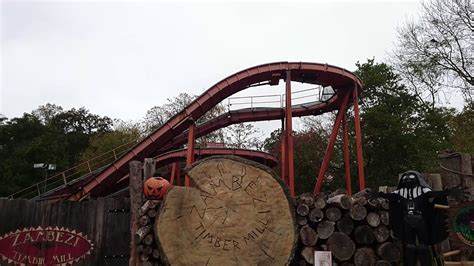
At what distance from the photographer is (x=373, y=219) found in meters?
5.49

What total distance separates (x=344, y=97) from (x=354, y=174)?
25.6 feet

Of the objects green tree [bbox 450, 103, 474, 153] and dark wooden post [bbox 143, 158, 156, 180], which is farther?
green tree [bbox 450, 103, 474, 153]

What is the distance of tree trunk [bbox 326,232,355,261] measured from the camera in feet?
17.7

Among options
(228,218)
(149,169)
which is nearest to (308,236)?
(228,218)

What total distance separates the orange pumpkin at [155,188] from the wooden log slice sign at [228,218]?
0.71 meters

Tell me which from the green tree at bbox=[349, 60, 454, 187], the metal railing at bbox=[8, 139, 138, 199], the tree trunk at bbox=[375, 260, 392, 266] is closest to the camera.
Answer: the tree trunk at bbox=[375, 260, 392, 266]

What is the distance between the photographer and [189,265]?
471cm

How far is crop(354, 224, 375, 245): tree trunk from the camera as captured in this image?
5.47 metres

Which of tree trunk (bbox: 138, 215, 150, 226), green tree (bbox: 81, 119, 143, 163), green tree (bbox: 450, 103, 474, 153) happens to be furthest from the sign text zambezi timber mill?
green tree (bbox: 81, 119, 143, 163)

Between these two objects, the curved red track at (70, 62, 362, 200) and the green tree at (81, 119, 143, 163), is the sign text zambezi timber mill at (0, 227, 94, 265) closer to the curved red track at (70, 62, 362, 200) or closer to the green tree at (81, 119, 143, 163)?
the curved red track at (70, 62, 362, 200)

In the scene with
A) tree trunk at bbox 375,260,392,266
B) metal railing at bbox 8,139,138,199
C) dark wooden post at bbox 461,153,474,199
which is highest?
metal railing at bbox 8,139,138,199

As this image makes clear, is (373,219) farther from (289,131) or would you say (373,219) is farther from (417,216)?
(289,131)

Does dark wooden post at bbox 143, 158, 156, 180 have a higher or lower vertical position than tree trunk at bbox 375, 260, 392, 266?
higher

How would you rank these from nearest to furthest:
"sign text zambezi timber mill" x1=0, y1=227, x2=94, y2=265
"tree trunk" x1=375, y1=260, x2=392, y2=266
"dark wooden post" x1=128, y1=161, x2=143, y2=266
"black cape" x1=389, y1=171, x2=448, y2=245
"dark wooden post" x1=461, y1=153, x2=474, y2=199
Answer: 1. "black cape" x1=389, y1=171, x2=448, y2=245
2. "tree trunk" x1=375, y1=260, x2=392, y2=266
3. "dark wooden post" x1=461, y1=153, x2=474, y2=199
4. "dark wooden post" x1=128, y1=161, x2=143, y2=266
5. "sign text zambezi timber mill" x1=0, y1=227, x2=94, y2=265
